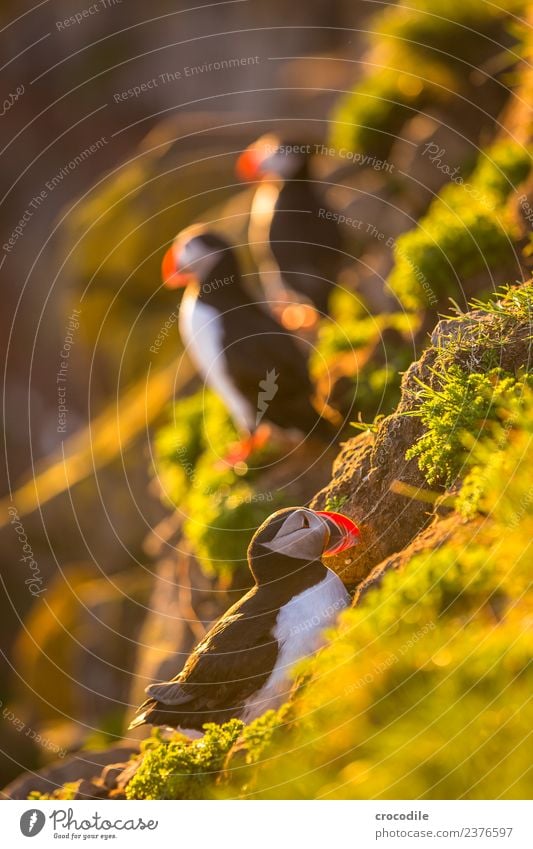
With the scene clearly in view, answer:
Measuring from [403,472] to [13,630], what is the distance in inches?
125

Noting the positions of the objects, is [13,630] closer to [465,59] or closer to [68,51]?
[465,59]

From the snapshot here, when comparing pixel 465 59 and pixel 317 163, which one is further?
pixel 317 163

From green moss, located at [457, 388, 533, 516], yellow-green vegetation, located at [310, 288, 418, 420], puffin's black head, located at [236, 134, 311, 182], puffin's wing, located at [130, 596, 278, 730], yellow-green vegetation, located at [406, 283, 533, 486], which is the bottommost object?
puffin's wing, located at [130, 596, 278, 730]

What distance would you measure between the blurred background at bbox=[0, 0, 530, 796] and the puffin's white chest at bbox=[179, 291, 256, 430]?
250 millimetres

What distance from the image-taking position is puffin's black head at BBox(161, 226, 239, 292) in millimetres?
2119

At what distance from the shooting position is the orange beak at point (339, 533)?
1.45 metres

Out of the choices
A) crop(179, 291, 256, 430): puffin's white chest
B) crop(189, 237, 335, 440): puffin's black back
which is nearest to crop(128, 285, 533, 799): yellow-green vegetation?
crop(189, 237, 335, 440): puffin's black back

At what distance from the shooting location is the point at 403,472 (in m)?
1.47

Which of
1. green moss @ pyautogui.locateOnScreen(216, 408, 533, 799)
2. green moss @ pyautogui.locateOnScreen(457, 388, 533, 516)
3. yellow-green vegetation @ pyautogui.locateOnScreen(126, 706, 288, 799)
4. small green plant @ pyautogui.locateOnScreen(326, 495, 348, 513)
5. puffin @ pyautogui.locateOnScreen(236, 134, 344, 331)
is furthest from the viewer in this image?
puffin @ pyautogui.locateOnScreen(236, 134, 344, 331)

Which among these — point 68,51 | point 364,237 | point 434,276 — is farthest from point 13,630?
point 68,51

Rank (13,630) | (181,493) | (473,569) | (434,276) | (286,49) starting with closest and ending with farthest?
(473,569) < (434,276) < (181,493) < (13,630) < (286,49)

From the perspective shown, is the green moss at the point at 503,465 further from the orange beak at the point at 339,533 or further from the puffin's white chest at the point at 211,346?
the puffin's white chest at the point at 211,346

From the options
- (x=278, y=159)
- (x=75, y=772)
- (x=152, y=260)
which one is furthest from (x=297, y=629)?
(x=152, y=260)

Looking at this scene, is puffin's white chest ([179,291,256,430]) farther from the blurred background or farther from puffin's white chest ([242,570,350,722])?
puffin's white chest ([242,570,350,722])
